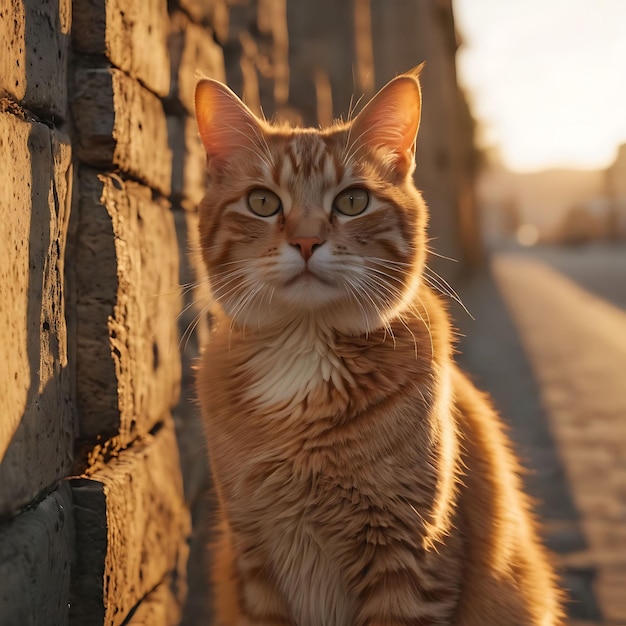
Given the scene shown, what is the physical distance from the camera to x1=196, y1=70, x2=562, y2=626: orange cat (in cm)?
180

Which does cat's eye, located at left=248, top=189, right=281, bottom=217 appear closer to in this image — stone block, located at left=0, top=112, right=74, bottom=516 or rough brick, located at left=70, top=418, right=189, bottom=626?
stone block, located at left=0, top=112, right=74, bottom=516

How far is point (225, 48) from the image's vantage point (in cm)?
355

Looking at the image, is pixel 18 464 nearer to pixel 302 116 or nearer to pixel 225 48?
pixel 225 48

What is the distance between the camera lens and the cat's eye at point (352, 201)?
78.5 inches

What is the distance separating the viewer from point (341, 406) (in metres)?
1.86

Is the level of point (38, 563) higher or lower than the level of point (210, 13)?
lower

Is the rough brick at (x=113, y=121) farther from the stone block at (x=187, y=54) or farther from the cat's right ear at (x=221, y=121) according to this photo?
the stone block at (x=187, y=54)

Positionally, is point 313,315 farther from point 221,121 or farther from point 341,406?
point 221,121

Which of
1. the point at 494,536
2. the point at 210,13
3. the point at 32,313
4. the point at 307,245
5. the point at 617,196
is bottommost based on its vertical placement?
the point at 494,536

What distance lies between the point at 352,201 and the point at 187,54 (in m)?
1.05

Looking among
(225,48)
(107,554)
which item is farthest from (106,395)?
(225,48)

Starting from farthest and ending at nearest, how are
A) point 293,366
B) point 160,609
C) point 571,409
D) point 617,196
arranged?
point 617,196
point 571,409
point 160,609
point 293,366

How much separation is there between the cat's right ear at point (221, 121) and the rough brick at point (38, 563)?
3.32 feet

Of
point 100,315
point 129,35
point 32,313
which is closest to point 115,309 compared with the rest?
point 100,315
